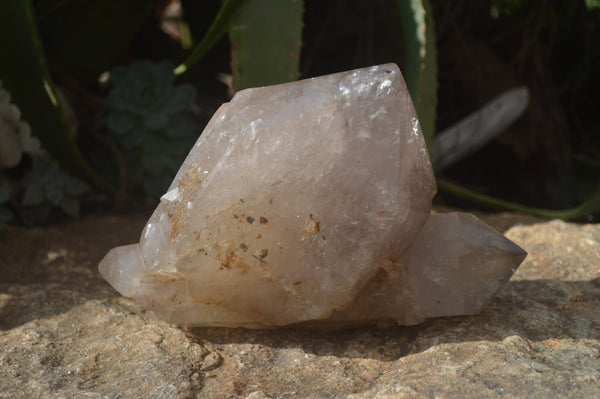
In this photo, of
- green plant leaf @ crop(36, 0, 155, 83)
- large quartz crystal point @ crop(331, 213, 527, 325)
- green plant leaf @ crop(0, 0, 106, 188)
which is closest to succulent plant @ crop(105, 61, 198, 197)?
green plant leaf @ crop(36, 0, 155, 83)

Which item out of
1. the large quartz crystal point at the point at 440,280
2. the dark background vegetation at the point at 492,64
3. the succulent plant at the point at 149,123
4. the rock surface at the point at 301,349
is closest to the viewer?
the rock surface at the point at 301,349

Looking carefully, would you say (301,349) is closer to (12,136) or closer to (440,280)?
(440,280)

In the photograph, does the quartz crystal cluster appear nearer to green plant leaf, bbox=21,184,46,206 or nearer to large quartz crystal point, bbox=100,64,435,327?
large quartz crystal point, bbox=100,64,435,327

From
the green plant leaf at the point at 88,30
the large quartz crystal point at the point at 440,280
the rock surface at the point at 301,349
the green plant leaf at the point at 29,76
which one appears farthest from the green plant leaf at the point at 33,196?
the large quartz crystal point at the point at 440,280

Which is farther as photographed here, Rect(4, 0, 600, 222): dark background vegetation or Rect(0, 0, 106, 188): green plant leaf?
Rect(4, 0, 600, 222): dark background vegetation

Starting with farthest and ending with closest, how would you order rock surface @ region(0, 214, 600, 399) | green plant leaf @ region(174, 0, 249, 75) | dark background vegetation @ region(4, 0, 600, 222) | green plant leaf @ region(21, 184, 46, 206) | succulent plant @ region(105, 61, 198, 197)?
dark background vegetation @ region(4, 0, 600, 222), succulent plant @ region(105, 61, 198, 197), green plant leaf @ region(21, 184, 46, 206), green plant leaf @ region(174, 0, 249, 75), rock surface @ region(0, 214, 600, 399)

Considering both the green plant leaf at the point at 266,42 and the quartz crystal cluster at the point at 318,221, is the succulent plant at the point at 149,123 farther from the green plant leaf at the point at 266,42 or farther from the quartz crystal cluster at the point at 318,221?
the quartz crystal cluster at the point at 318,221

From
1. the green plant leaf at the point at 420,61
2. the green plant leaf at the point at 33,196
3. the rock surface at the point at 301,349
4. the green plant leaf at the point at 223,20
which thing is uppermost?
the green plant leaf at the point at 223,20
